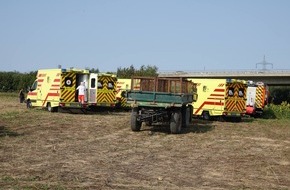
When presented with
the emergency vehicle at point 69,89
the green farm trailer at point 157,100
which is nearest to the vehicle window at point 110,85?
the emergency vehicle at point 69,89

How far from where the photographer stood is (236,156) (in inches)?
515

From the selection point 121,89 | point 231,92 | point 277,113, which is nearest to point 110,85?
point 121,89

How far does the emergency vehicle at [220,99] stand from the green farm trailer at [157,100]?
8.17 meters

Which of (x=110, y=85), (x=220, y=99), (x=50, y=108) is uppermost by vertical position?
(x=110, y=85)

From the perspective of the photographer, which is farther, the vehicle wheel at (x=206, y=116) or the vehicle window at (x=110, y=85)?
the vehicle window at (x=110, y=85)

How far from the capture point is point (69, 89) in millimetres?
26203

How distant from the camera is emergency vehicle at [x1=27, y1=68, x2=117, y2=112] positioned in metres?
26.0

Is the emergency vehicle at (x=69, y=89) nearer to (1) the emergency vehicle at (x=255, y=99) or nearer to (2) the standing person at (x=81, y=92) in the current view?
(2) the standing person at (x=81, y=92)

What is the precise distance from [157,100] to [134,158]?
5766 millimetres

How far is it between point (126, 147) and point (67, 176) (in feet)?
16.3

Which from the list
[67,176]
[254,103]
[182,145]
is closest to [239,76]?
[254,103]

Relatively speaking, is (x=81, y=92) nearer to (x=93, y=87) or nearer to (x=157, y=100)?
(x=93, y=87)

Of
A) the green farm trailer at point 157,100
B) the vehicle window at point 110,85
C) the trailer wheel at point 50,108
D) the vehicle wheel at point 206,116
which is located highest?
the vehicle window at point 110,85

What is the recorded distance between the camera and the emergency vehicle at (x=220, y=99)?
85.3ft
